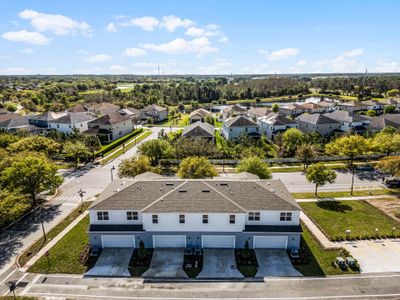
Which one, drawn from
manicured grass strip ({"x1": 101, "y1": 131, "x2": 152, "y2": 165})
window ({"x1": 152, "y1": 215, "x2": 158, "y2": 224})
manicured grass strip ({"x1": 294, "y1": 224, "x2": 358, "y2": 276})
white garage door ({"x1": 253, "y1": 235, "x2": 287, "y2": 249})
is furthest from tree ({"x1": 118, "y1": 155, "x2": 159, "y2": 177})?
manicured grass strip ({"x1": 294, "y1": 224, "x2": 358, "y2": 276})

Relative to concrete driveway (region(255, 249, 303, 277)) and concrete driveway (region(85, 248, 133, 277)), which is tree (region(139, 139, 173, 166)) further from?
concrete driveway (region(255, 249, 303, 277))

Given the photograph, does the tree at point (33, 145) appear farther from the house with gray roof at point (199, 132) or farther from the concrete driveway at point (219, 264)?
the concrete driveway at point (219, 264)

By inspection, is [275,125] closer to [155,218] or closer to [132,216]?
[155,218]

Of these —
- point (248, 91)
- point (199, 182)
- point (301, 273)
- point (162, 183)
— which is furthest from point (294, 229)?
point (248, 91)

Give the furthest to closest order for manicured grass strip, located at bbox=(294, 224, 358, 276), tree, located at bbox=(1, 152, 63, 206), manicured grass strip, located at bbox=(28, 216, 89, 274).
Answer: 1. tree, located at bbox=(1, 152, 63, 206)
2. manicured grass strip, located at bbox=(28, 216, 89, 274)
3. manicured grass strip, located at bbox=(294, 224, 358, 276)

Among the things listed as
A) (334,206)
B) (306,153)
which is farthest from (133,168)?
(306,153)

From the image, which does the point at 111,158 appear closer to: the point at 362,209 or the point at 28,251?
the point at 28,251
